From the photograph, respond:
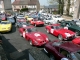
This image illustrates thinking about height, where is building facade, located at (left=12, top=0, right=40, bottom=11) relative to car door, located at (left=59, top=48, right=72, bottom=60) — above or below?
above

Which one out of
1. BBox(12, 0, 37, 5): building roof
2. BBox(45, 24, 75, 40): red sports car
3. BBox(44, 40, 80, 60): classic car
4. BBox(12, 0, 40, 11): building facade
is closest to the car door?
BBox(44, 40, 80, 60): classic car

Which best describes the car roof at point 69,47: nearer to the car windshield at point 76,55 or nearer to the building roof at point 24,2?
the car windshield at point 76,55

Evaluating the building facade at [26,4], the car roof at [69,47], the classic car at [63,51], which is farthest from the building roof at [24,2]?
the car roof at [69,47]

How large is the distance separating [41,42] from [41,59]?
243 inches

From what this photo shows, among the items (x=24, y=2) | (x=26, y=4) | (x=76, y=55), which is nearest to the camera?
(x=76, y=55)

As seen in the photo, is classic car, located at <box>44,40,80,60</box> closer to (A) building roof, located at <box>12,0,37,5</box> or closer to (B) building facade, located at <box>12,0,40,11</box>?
(B) building facade, located at <box>12,0,40,11</box>

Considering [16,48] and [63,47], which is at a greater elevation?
[63,47]

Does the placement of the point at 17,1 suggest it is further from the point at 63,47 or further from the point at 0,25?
the point at 63,47

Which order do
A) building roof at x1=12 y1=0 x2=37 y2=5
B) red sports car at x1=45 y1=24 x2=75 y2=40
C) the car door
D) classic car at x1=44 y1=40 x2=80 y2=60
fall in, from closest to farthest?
classic car at x1=44 y1=40 x2=80 y2=60 → the car door → red sports car at x1=45 y1=24 x2=75 y2=40 → building roof at x1=12 y1=0 x2=37 y2=5

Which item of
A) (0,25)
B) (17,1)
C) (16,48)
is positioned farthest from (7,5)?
(16,48)

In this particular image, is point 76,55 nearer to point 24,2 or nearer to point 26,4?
point 26,4

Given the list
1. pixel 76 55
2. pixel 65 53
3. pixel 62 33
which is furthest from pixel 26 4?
pixel 76 55

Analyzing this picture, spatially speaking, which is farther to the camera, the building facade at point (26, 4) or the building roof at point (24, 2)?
the building roof at point (24, 2)

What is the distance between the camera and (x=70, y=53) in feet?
21.1
